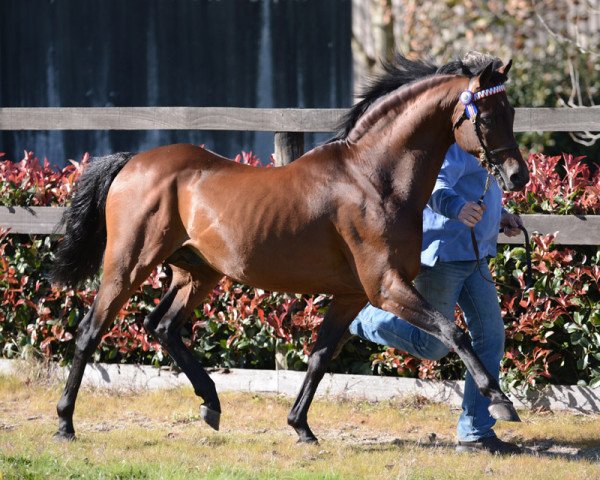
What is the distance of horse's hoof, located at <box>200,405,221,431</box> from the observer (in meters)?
5.68

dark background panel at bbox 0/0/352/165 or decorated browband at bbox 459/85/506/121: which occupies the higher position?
decorated browband at bbox 459/85/506/121

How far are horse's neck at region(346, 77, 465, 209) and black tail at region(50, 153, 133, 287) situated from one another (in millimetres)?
1545

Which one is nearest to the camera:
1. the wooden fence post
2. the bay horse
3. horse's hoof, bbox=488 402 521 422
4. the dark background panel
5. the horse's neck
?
horse's hoof, bbox=488 402 521 422

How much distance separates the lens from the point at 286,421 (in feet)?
20.2

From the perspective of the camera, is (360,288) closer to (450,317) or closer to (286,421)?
(450,317)

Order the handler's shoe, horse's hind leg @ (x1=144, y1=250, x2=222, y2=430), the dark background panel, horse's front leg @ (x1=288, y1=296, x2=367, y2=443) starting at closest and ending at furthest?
the handler's shoe
horse's front leg @ (x1=288, y1=296, x2=367, y2=443)
horse's hind leg @ (x1=144, y1=250, x2=222, y2=430)
the dark background panel

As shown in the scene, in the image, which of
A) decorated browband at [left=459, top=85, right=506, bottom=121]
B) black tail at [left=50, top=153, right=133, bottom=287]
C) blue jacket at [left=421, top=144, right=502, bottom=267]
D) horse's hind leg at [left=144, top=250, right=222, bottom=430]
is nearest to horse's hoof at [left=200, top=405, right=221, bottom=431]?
horse's hind leg at [left=144, top=250, right=222, bottom=430]

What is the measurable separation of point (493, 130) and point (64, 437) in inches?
106

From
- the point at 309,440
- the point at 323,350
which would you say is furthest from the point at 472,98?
the point at 309,440

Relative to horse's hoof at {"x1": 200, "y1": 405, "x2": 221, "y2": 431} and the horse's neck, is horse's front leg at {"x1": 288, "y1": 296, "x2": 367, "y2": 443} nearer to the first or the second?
horse's hoof at {"x1": 200, "y1": 405, "x2": 221, "y2": 431}

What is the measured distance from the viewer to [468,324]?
541 cm

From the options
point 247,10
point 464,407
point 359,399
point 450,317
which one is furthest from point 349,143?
point 247,10

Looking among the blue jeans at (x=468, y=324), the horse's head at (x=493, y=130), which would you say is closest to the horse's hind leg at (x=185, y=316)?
the blue jeans at (x=468, y=324)

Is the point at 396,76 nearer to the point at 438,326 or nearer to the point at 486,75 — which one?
the point at 486,75
